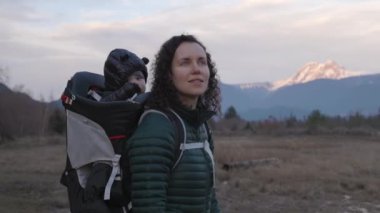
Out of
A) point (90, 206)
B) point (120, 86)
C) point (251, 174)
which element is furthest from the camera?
point (251, 174)

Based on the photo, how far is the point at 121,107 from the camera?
226 cm

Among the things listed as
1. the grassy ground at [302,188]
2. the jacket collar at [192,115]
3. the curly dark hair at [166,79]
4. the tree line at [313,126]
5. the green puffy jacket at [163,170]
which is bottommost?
the tree line at [313,126]


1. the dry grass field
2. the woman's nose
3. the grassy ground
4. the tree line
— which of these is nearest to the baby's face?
the woman's nose

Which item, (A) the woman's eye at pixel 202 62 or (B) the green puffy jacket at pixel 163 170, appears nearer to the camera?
(B) the green puffy jacket at pixel 163 170

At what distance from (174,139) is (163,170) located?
12 centimetres

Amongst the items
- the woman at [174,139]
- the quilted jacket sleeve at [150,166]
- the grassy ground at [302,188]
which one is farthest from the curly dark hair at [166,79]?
the grassy ground at [302,188]

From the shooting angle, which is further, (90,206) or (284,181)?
(284,181)

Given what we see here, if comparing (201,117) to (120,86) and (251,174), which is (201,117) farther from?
(251,174)

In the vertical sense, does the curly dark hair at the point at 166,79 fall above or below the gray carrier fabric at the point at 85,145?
above

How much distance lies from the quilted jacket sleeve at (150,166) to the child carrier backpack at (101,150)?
5 centimetres

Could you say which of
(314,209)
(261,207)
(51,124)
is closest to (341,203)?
(314,209)

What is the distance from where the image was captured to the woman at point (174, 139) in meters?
2.21

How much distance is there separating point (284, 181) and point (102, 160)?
13.4 metres

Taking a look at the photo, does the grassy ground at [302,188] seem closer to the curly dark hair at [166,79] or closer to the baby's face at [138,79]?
the baby's face at [138,79]
